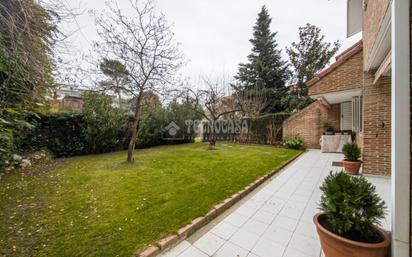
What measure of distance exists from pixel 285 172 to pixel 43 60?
6956 mm

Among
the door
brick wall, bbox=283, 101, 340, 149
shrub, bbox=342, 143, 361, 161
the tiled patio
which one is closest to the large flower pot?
the tiled patio

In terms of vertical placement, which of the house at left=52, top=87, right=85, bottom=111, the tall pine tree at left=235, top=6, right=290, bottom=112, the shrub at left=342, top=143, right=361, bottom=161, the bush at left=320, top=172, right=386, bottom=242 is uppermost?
the tall pine tree at left=235, top=6, right=290, bottom=112

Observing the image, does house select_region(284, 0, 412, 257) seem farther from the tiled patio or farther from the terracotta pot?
the tiled patio

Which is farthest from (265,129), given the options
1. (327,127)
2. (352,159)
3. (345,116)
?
(352,159)

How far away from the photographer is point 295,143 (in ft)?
31.6

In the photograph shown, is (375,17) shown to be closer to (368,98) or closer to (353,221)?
(368,98)

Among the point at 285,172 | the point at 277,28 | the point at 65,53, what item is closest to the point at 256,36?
the point at 277,28

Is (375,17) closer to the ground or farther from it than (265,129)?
farther from it

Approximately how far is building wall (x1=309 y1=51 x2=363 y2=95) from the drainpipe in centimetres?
473

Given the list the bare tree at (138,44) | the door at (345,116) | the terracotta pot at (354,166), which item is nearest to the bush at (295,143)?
the door at (345,116)

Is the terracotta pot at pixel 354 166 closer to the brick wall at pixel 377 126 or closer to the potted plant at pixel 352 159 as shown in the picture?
the potted plant at pixel 352 159

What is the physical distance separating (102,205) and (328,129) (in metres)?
10.2

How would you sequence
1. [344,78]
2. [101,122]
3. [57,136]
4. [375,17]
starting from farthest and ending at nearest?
[101,122]
[57,136]
[344,78]
[375,17]

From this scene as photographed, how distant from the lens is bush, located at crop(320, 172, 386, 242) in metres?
1.59
